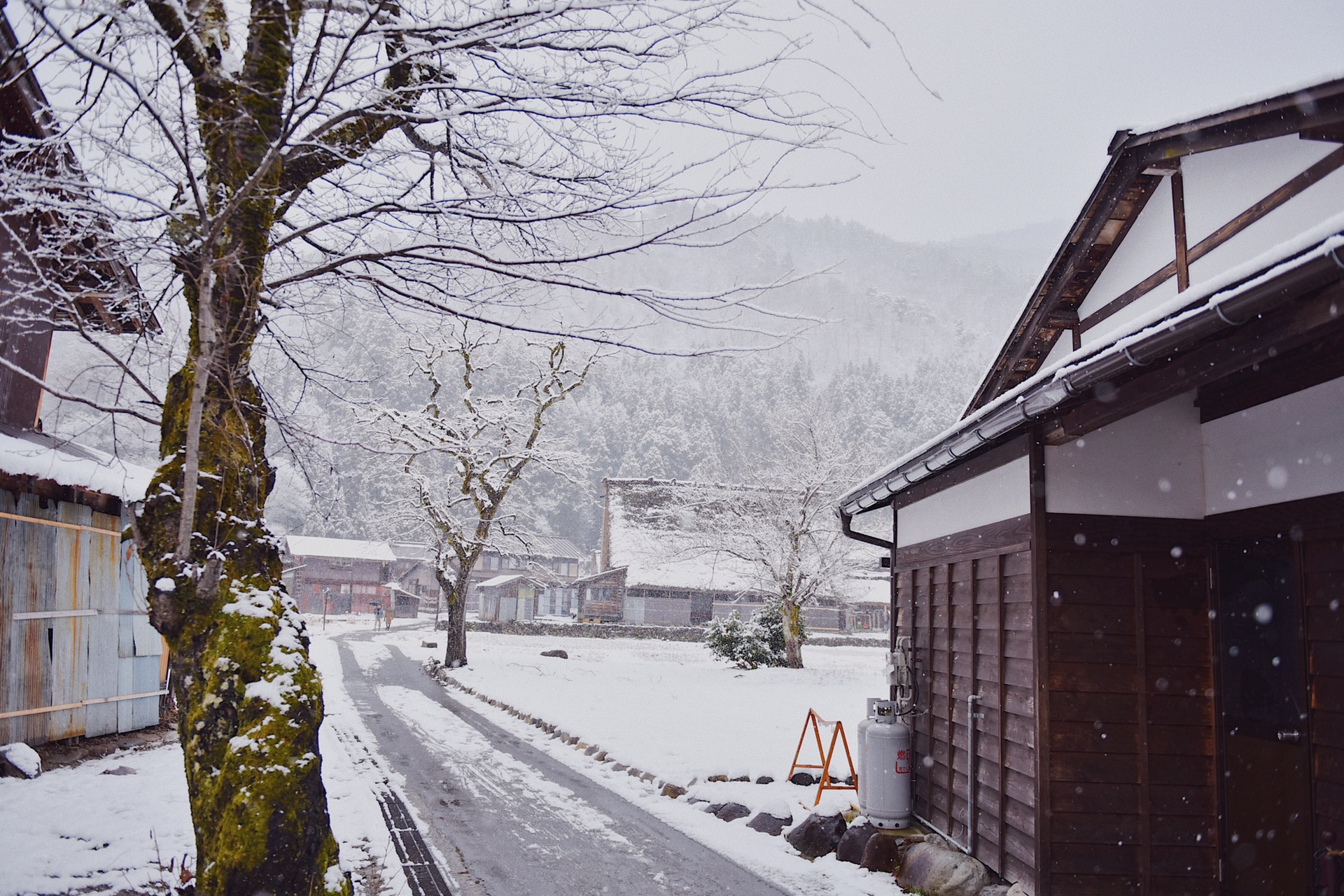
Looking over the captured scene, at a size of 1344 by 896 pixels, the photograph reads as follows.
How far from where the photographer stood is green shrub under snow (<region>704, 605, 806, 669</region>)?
24125mm

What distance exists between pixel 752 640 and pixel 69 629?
17.7 meters

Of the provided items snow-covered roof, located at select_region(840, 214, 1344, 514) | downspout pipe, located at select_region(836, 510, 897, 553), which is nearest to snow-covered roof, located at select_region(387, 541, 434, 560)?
downspout pipe, located at select_region(836, 510, 897, 553)

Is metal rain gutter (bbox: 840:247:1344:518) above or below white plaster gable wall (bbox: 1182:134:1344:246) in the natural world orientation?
below

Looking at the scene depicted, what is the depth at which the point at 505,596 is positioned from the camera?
170ft

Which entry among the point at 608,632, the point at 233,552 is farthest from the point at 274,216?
the point at 608,632

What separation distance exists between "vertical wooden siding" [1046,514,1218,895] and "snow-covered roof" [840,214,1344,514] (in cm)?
91

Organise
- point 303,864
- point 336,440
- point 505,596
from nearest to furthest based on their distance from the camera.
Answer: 1. point 303,864
2. point 336,440
3. point 505,596

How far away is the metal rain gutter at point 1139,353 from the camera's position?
3.11 meters

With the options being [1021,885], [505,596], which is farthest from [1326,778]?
[505,596]

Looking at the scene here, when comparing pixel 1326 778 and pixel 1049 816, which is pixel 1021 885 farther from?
pixel 1326 778

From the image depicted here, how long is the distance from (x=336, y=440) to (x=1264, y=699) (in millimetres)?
5945

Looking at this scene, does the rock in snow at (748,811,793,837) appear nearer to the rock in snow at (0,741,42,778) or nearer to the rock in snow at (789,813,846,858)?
the rock in snow at (789,813,846,858)

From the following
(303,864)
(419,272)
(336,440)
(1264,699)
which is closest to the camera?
(303,864)

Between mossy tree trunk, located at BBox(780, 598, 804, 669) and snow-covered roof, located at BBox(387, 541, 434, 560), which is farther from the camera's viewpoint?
snow-covered roof, located at BBox(387, 541, 434, 560)
